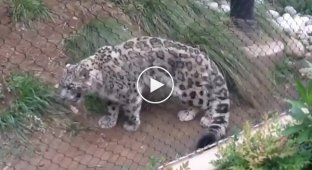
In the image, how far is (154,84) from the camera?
12.5ft

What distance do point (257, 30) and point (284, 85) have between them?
453 millimetres

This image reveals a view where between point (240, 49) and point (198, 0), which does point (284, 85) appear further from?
point (198, 0)

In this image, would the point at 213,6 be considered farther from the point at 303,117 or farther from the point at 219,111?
the point at 303,117

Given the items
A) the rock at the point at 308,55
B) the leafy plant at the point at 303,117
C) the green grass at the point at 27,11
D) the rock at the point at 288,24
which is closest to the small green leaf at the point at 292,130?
the leafy plant at the point at 303,117

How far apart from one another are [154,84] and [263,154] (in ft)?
4.10

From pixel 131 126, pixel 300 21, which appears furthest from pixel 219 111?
pixel 300 21

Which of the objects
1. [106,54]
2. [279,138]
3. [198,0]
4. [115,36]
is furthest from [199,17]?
[279,138]

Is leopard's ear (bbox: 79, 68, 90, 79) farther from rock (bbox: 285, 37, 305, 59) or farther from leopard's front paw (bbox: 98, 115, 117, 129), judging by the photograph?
rock (bbox: 285, 37, 305, 59)

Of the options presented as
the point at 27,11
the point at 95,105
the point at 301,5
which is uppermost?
the point at 27,11

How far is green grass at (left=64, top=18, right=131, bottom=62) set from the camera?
3.90 m

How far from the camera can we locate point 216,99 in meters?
3.83

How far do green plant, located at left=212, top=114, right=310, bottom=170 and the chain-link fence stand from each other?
46 centimetres

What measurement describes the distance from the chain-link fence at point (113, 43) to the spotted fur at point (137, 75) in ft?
0.29

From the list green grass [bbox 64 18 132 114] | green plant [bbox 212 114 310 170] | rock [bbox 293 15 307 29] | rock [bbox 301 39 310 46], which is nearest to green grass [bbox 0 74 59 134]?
green grass [bbox 64 18 132 114]
